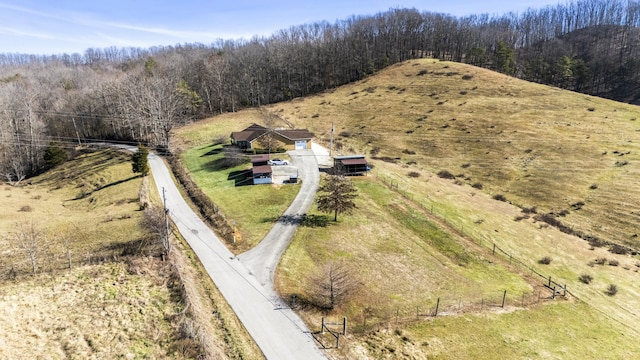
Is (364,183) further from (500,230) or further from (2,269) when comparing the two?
(2,269)

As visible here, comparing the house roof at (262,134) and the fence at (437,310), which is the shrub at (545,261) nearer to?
the fence at (437,310)

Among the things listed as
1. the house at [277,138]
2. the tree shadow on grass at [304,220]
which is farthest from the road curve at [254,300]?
the house at [277,138]

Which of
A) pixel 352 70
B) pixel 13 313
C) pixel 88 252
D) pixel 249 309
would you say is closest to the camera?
pixel 13 313

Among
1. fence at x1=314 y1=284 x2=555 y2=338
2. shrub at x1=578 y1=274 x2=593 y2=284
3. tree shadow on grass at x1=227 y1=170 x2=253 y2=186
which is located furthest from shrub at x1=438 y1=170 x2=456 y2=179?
tree shadow on grass at x1=227 y1=170 x2=253 y2=186

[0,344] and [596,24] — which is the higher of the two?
[596,24]

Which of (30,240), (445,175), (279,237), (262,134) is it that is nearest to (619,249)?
(445,175)

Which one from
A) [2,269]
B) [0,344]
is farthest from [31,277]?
[0,344]

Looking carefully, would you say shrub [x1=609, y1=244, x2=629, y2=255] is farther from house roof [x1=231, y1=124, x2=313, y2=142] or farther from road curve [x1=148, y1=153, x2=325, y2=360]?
house roof [x1=231, y1=124, x2=313, y2=142]
